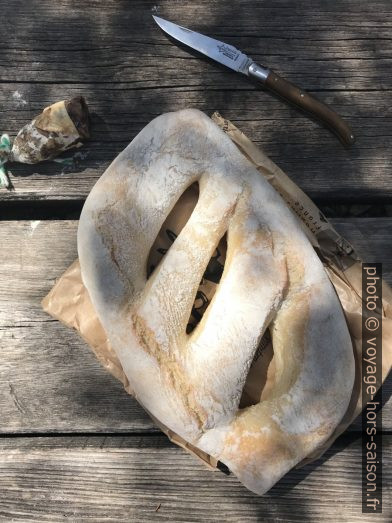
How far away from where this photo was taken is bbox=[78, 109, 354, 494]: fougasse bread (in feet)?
3.98

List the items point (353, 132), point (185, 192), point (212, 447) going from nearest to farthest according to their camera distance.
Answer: point (212, 447)
point (185, 192)
point (353, 132)

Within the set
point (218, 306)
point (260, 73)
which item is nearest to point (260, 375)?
point (218, 306)

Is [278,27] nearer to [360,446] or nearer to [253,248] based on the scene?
[253,248]

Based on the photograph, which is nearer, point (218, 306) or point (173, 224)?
point (218, 306)

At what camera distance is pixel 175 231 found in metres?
1.40

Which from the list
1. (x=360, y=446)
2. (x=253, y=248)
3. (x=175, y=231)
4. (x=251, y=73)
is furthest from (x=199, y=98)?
(x=360, y=446)

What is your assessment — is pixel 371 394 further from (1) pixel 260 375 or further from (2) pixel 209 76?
(2) pixel 209 76

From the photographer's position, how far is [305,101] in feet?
4.75

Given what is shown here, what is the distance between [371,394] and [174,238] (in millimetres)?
706

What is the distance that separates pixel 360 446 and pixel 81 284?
0.93 metres

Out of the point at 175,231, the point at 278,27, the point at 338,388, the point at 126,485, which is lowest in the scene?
the point at 126,485

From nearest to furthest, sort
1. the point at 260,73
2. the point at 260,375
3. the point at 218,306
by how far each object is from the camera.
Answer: the point at 218,306 < the point at 260,375 < the point at 260,73

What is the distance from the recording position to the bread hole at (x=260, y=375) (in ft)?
4.40

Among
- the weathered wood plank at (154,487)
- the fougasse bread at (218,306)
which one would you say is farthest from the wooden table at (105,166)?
the fougasse bread at (218,306)
